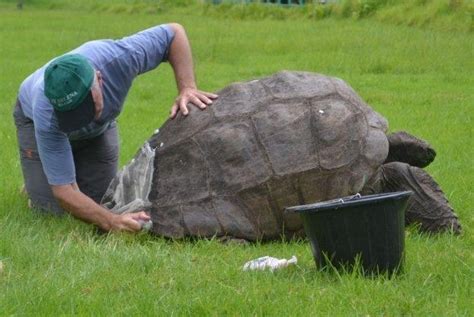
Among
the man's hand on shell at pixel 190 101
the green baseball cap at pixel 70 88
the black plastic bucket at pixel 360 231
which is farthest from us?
the man's hand on shell at pixel 190 101

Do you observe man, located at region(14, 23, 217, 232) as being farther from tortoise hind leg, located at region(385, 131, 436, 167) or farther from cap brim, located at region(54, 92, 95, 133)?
tortoise hind leg, located at region(385, 131, 436, 167)

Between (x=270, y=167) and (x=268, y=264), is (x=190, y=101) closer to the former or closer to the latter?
(x=270, y=167)

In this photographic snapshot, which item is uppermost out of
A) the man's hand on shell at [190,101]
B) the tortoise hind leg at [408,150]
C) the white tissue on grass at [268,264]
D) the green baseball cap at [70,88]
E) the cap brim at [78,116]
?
the green baseball cap at [70,88]

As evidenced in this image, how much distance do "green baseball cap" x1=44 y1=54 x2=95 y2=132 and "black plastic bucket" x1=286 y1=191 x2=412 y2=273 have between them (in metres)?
1.35

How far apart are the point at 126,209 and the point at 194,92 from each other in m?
0.79

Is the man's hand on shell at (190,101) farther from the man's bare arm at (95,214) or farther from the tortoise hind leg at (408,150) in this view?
the tortoise hind leg at (408,150)

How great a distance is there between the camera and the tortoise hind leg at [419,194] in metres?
5.31

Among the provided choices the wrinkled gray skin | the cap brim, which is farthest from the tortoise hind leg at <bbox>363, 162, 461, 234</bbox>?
the cap brim

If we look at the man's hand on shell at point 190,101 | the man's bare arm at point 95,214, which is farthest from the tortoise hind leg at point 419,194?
the man's bare arm at point 95,214

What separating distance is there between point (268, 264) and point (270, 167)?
3.35 ft

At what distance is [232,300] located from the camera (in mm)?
3766

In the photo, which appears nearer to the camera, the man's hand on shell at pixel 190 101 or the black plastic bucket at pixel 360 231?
the black plastic bucket at pixel 360 231

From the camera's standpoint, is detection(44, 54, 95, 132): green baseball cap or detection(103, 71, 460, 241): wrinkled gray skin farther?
detection(103, 71, 460, 241): wrinkled gray skin

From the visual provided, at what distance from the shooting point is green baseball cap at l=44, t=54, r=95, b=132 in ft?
16.0
